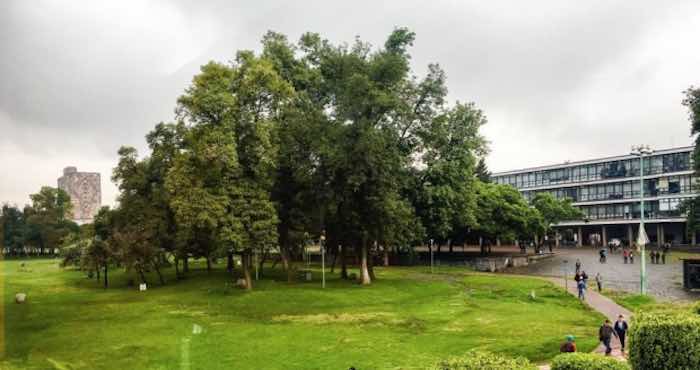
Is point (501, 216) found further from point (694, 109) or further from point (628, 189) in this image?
point (628, 189)

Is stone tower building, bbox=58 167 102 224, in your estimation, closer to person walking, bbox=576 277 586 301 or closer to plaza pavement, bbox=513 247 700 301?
plaza pavement, bbox=513 247 700 301

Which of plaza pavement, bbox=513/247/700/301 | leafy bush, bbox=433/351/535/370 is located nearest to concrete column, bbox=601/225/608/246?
plaza pavement, bbox=513/247/700/301

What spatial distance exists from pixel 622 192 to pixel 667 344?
105 m

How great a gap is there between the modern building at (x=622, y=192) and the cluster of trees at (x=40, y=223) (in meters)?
108

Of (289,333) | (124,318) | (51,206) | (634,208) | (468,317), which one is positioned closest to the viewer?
(289,333)

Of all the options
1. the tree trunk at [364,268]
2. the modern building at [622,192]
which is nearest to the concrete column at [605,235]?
the modern building at [622,192]

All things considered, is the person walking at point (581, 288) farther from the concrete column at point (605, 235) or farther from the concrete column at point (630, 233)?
the concrete column at point (605, 235)

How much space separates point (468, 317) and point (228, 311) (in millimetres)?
16142

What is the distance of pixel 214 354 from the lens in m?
25.5

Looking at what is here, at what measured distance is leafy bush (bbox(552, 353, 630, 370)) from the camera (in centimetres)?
1277

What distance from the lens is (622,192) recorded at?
111 metres

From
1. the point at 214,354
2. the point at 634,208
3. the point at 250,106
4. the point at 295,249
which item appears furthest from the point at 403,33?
the point at 634,208

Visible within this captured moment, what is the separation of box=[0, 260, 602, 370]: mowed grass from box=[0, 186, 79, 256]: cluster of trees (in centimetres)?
7877

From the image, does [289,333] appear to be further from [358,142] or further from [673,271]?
[673,271]
